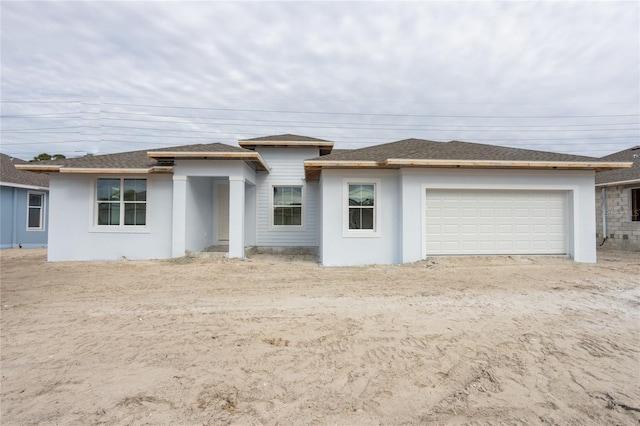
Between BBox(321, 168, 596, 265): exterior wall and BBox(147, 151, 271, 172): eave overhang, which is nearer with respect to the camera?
BBox(321, 168, 596, 265): exterior wall

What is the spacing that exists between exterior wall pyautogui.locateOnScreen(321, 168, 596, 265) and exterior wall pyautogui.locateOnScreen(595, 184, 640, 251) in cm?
550

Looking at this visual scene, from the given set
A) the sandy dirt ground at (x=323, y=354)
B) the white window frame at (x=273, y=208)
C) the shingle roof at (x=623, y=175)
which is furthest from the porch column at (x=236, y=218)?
the shingle roof at (x=623, y=175)

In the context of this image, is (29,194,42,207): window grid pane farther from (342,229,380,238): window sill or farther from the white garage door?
the white garage door

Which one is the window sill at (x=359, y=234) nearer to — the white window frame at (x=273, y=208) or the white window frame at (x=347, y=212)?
the white window frame at (x=347, y=212)

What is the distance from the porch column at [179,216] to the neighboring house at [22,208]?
35.5ft

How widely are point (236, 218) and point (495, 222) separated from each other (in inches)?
333

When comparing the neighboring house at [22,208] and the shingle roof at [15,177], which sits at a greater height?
the shingle roof at [15,177]

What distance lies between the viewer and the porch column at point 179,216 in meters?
11.3

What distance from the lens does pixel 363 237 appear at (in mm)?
10766

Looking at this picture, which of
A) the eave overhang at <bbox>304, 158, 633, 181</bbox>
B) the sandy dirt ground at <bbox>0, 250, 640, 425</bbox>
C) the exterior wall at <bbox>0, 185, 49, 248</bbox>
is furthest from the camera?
the exterior wall at <bbox>0, 185, 49, 248</bbox>

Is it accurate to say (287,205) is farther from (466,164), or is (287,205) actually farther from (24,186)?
(24,186)

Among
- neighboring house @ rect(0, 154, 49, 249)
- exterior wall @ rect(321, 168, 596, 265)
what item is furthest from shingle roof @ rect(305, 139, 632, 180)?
neighboring house @ rect(0, 154, 49, 249)

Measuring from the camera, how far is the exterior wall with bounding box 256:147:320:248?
14.1 m

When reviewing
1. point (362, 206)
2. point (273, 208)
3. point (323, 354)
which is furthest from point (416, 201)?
point (323, 354)
